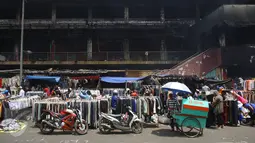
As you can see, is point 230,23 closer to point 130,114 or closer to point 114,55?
point 114,55

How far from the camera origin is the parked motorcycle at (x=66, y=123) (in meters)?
8.92

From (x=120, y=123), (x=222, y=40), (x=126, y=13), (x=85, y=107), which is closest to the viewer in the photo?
(x=120, y=123)

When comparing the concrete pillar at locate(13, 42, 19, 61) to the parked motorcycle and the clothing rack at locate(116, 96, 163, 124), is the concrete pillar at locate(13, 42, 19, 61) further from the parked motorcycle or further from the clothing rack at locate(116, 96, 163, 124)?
the clothing rack at locate(116, 96, 163, 124)

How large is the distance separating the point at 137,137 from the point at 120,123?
92 cm

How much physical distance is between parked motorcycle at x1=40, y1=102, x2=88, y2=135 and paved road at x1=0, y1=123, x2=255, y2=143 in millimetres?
235

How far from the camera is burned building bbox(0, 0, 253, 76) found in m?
24.9

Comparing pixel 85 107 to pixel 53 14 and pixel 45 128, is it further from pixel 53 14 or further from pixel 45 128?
pixel 53 14

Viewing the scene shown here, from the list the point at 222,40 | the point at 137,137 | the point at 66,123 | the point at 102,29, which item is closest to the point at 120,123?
the point at 137,137

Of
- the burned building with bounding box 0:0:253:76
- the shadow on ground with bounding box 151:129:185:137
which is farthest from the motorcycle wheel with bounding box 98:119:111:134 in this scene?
the burned building with bounding box 0:0:253:76

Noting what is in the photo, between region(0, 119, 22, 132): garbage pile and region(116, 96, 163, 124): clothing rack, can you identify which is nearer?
region(0, 119, 22, 132): garbage pile

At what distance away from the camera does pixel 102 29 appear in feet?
88.2

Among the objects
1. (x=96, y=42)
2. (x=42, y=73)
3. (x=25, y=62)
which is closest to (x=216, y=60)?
(x=96, y=42)

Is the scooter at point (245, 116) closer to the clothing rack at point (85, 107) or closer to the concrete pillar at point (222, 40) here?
the clothing rack at point (85, 107)

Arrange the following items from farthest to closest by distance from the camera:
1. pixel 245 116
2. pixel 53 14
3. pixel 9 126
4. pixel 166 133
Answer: pixel 53 14 < pixel 245 116 < pixel 9 126 < pixel 166 133
